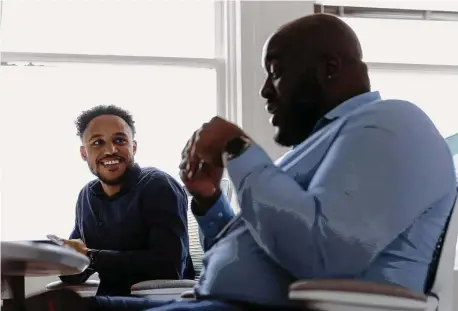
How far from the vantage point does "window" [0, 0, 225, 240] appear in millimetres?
3135

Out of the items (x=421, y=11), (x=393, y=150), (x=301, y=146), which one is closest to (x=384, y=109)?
(x=393, y=150)

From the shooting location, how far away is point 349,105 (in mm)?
1559

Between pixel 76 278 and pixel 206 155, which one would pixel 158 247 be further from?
pixel 206 155

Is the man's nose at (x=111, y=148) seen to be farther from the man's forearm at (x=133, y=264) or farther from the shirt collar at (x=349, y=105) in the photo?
the shirt collar at (x=349, y=105)

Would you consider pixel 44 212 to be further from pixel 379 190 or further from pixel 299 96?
pixel 379 190

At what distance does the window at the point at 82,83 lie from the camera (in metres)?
3.13

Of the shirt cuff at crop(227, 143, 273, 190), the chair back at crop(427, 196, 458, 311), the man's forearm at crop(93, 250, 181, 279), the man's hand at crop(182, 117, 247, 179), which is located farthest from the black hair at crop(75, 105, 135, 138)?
the chair back at crop(427, 196, 458, 311)

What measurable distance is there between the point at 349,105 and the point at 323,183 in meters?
0.27

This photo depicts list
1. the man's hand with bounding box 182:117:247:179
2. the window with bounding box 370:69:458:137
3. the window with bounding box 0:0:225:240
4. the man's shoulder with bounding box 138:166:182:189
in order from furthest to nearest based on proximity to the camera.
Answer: the window with bounding box 370:69:458:137
the window with bounding box 0:0:225:240
the man's shoulder with bounding box 138:166:182:189
the man's hand with bounding box 182:117:247:179

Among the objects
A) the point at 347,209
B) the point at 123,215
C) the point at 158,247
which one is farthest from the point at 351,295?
the point at 123,215

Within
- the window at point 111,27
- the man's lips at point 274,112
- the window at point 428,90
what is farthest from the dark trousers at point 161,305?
the window at point 428,90

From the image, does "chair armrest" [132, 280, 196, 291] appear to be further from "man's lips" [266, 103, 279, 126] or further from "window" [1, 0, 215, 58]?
"window" [1, 0, 215, 58]

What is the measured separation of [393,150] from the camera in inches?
53.3

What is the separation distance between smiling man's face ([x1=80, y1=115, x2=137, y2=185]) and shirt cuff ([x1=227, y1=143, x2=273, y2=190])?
1.16 metres
